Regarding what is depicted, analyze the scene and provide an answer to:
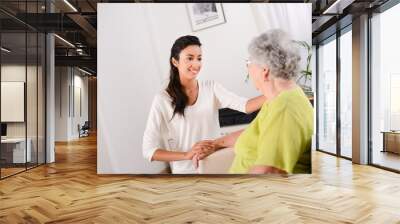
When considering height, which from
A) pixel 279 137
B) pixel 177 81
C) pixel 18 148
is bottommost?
pixel 18 148

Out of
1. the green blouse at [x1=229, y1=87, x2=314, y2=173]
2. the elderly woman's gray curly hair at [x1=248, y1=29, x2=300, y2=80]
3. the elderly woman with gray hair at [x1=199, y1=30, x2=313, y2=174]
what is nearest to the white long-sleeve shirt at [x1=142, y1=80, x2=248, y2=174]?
the elderly woman with gray hair at [x1=199, y1=30, x2=313, y2=174]

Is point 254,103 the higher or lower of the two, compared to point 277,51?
lower

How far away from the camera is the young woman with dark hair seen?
20.8 ft

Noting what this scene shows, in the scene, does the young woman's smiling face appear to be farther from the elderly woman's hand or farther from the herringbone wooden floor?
the herringbone wooden floor

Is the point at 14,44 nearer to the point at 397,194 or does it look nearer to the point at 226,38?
the point at 226,38

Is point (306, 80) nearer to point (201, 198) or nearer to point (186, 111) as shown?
point (186, 111)

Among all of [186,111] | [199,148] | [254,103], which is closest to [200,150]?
[199,148]

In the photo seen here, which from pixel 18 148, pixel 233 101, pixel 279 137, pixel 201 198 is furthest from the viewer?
pixel 18 148

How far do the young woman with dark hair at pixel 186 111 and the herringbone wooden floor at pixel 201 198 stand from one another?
458mm

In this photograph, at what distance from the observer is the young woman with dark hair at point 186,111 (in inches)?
250

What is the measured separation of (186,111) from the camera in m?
6.34

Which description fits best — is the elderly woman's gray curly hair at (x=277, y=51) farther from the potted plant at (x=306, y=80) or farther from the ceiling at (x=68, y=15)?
the ceiling at (x=68, y=15)

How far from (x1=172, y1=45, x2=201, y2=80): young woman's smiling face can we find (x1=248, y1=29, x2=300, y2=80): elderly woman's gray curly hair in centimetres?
87

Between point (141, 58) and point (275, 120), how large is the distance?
2398 mm
